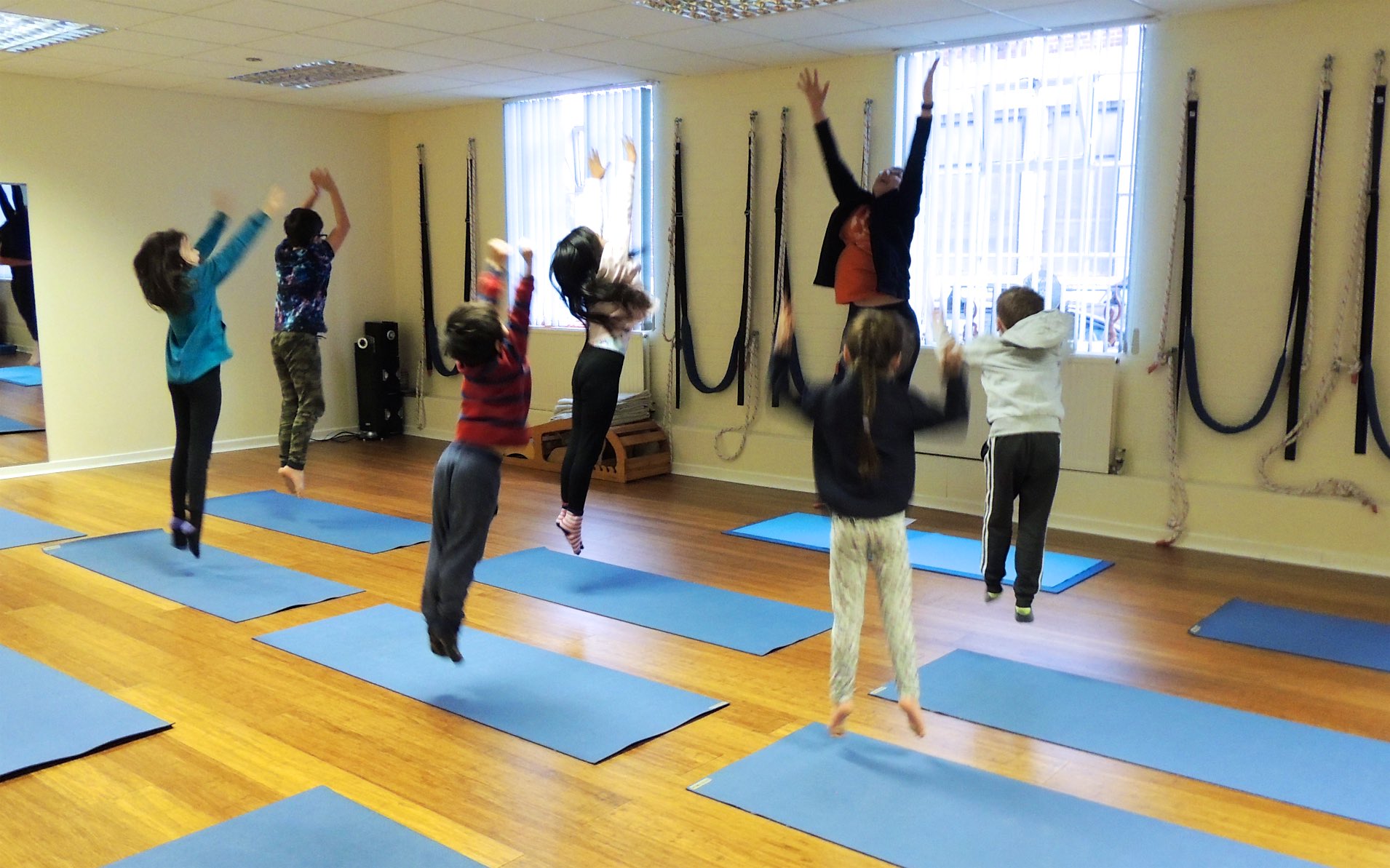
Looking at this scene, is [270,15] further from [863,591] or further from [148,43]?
[863,591]

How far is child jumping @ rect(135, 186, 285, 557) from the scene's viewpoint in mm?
4234

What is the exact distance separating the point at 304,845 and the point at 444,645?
0.92 m

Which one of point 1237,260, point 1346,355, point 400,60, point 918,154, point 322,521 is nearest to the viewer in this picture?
point 918,154

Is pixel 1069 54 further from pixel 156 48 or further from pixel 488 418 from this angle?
pixel 156 48

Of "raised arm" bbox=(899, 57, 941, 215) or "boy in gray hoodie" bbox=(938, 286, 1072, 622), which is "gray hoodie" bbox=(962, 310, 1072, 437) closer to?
"boy in gray hoodie" bbox=(938, 286, 1072, 622)

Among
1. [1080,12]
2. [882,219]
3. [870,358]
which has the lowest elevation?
[870,358]

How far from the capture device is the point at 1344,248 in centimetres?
479

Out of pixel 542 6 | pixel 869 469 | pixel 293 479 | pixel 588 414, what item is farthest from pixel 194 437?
pixel 869 469

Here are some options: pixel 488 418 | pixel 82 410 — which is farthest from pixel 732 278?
pixel 82 410

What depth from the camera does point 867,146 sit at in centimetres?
612

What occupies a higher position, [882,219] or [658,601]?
[882,219]

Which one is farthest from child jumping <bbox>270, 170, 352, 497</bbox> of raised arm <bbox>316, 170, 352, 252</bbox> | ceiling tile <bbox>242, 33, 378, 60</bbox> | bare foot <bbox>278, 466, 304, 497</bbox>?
ceiling tile <bbox>242, 33, 378, 60</bbox>

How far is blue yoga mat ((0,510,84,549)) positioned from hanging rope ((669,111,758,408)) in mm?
3521

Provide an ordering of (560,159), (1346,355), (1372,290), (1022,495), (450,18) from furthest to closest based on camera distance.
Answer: (560,159) → (450,18) → (1346,355) → (1372,290) → (1022,495)
